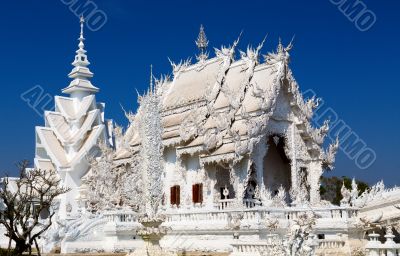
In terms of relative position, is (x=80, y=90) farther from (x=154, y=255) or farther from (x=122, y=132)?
(x=154, y=255)

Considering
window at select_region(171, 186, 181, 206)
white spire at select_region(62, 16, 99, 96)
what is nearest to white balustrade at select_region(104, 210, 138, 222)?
window at select_region(171, 186, 181, 206)

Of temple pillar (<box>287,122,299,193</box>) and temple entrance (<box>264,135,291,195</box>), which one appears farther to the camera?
temple entrance (<box>264,135,291,195</box>)

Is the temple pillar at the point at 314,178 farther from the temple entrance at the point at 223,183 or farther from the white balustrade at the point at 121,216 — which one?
the white balustrade at the point at 121,216

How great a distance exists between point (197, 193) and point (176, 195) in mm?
1311

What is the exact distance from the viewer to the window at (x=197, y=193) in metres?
22.7

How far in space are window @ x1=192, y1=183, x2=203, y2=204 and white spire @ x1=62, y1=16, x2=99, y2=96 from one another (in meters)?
12.6

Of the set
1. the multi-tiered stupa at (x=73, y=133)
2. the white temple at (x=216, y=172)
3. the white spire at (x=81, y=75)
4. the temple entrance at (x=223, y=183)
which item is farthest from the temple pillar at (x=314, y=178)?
the white spire at (x=81, y=75)

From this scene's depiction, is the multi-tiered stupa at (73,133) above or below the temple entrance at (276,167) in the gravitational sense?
above

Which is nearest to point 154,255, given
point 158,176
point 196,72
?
point 158,176

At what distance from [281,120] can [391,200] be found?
6090 millimetres

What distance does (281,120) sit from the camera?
2267 centimetres

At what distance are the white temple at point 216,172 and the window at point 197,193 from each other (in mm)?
51

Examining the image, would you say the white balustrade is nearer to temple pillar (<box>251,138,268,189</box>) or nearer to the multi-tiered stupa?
temple pillar (<box>251,138,268,189</box>)

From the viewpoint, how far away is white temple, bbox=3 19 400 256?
16281 millimetres
